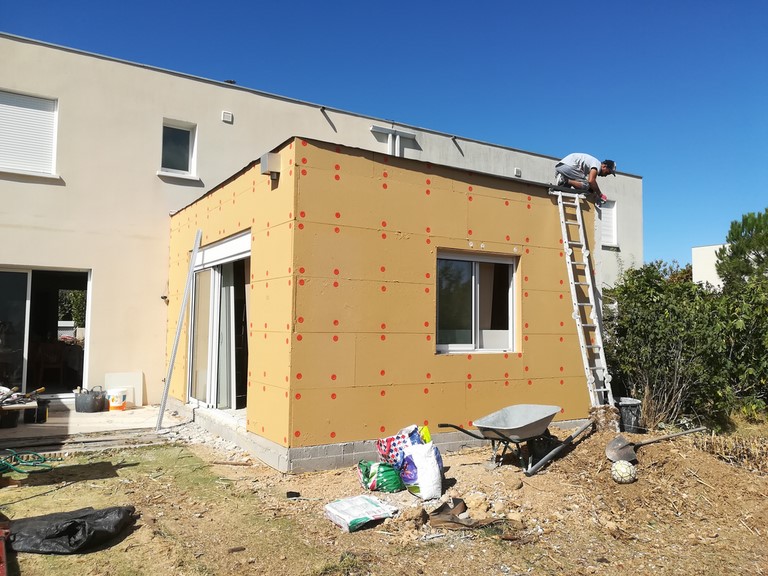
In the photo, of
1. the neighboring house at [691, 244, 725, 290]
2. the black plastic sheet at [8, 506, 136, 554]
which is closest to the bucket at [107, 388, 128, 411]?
the black plastic sheet at [8, 506, 136, 554]

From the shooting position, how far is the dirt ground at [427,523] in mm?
3992

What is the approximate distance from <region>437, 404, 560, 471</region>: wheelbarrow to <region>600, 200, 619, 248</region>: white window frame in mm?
12274

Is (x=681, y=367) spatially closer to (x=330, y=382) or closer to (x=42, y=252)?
(x=330, y=382)

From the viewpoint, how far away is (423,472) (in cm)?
530

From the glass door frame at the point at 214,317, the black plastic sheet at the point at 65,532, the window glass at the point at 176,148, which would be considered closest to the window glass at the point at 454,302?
the glass door frame at the point at 214,317

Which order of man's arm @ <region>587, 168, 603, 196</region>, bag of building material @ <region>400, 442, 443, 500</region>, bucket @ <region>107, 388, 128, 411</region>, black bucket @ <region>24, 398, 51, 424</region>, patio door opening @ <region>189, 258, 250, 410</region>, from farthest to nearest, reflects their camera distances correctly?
bucket @ <region>107, 388, 128, 411</region>, black bucket @ <region>24, 398, 51, 424</region>, patio door opening @ <region>189, 258, 250, 410</region>, man's arm @ <region>587, 168, 603, 196</region>, bag of building material @ <region>400, 442, 443, 500</region>

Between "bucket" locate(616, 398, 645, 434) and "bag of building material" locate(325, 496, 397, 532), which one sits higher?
"bucket" locate(616, 398, 645, 434)

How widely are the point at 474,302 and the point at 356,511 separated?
357 centimetres

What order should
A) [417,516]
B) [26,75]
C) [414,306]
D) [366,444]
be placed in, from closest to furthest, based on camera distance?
[417,516], [366,444], [414,306], [26,75]

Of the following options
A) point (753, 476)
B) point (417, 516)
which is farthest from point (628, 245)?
point (417, 516)

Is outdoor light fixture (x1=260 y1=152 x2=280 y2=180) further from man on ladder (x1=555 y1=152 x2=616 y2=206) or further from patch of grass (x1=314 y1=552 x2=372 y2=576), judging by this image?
man on ladder (x1=555 y1=152 x2=616 y2=206)

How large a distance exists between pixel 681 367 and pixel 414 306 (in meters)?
4.79

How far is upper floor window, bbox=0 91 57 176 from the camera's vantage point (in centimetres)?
987

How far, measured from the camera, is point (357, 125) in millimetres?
13328
